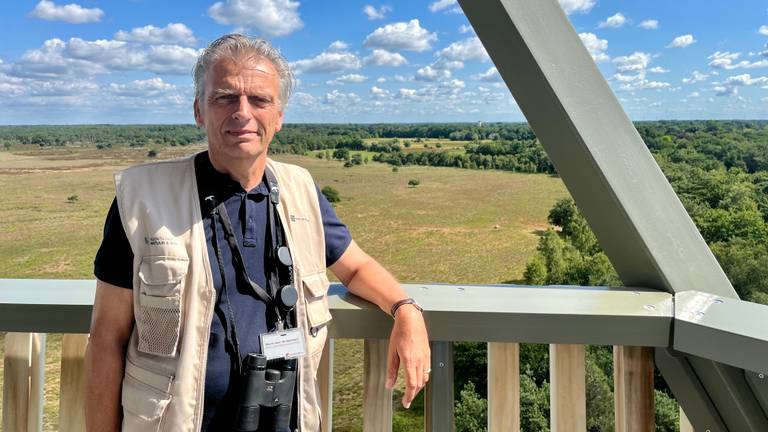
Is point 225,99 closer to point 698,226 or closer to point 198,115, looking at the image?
point 198,115

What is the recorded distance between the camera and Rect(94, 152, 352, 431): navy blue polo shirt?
0.94m

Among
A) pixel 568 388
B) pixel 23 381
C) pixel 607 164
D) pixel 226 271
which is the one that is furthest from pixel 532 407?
pixel 23 381

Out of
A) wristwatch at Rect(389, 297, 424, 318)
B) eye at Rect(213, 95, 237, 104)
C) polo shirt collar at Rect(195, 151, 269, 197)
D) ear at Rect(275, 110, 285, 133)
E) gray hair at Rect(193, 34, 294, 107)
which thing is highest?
gray hair at Rect(193, 34, 294, 107)

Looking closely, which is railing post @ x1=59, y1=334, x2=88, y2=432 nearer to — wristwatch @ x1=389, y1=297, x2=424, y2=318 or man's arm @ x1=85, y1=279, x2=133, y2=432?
man's arm @ x1=85, y1=279, x2=133, y2=432

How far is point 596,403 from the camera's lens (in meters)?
1.41

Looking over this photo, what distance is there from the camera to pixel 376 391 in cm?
121

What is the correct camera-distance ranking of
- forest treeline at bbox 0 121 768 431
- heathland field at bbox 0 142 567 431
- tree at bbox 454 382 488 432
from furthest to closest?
1. heathland field at bbox 0 142 567 431
2. tree at bbox 454 382 488 432
3. forest treeline at bbox 0 121 768 431

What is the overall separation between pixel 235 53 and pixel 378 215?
20009 mm

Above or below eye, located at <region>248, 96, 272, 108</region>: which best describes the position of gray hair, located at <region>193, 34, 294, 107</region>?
above

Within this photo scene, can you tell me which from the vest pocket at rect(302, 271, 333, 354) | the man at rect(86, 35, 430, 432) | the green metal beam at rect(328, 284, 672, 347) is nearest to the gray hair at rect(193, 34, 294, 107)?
the man at rect(86, 35, 430, 432)

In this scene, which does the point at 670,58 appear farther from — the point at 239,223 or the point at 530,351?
the point at 239,223

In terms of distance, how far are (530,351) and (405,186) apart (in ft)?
65.9

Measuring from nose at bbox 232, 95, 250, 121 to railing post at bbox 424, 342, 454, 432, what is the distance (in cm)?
60

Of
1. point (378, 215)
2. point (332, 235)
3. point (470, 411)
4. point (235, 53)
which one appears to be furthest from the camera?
point (378, 215)
